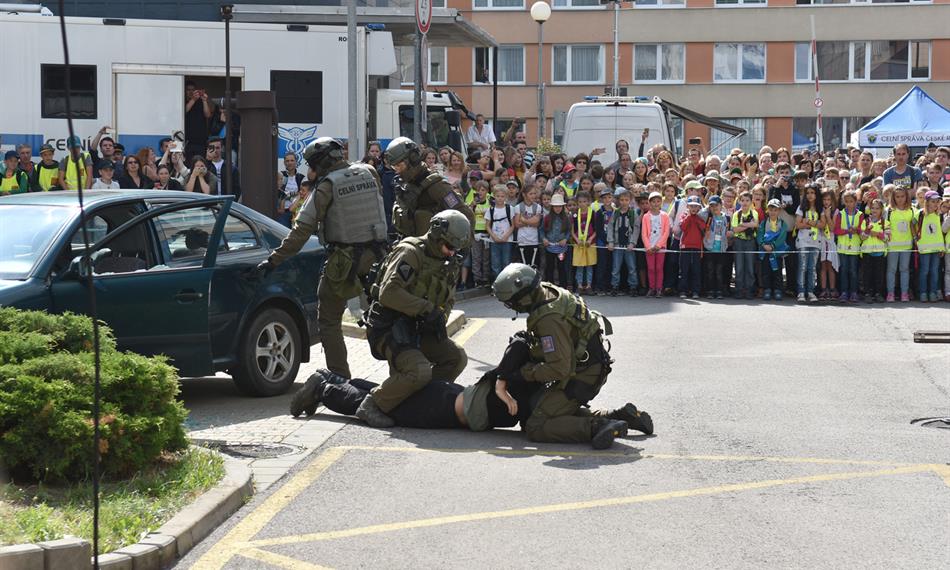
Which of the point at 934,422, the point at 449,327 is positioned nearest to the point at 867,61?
the point at 449,327

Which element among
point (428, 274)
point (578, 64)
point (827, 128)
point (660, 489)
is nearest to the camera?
point (660, 489)

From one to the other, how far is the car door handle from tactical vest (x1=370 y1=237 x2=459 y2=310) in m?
1.29

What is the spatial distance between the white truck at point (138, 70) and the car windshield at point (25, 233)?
12.5 m

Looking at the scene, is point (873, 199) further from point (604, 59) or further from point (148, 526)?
point (604, 59)

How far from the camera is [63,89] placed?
74.6 feet

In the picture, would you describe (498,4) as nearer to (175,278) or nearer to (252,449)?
(175,278)

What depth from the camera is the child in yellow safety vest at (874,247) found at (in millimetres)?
19172

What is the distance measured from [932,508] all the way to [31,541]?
4.35 metres

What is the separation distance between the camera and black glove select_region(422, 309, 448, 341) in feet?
31.8

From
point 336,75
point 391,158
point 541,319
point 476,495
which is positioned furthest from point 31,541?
point 336,75

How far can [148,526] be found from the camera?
6414 mm

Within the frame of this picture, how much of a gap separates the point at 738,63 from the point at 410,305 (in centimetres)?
5068

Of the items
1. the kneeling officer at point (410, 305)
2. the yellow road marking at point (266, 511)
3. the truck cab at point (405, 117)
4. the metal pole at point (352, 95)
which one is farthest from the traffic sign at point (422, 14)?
the truck cab at point (405, 117)

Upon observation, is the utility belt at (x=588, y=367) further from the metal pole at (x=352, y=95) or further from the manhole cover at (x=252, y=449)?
the metal pole at (x=352, y=95)
